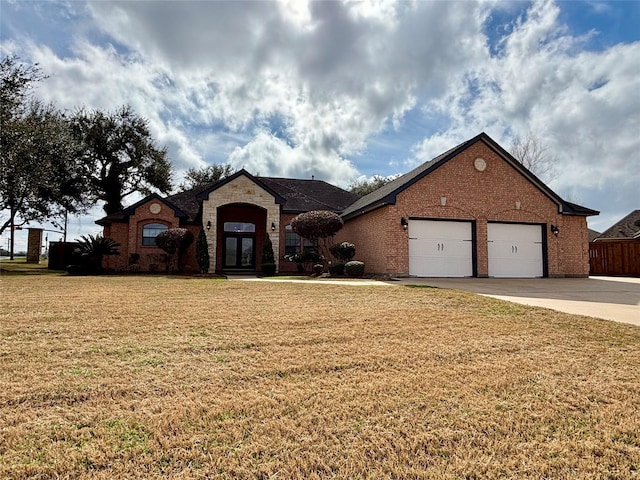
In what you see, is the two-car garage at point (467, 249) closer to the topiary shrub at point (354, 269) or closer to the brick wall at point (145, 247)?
the topiary shrub at point (354, 269)

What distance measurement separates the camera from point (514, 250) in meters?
16.1

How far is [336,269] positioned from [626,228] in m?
22.3

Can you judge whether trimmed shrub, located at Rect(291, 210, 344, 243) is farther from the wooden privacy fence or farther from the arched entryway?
the wooden privacy fence

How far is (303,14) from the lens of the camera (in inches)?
435

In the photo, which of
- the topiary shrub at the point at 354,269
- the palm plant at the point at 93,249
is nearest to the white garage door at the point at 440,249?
the topiary shrub at the point at 354,269

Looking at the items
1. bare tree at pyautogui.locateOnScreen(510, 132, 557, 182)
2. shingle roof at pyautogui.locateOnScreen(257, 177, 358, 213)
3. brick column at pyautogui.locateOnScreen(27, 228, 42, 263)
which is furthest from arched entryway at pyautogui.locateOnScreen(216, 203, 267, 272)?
bare tree at pyautogui.locateOnScreen(510, 132, 557, 182)

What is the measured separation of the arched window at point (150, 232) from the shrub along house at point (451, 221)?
2.1 inches

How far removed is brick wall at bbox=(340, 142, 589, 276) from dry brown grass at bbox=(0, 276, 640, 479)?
9.09 metres

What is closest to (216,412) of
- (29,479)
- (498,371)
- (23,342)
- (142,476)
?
(142,476)

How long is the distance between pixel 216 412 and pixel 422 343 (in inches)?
110

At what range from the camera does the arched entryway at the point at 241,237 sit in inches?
815

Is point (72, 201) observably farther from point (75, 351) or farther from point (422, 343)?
point (422, 343)

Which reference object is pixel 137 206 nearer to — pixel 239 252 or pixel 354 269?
pixel 239 252

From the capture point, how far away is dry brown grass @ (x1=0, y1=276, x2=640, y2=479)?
2.20m
